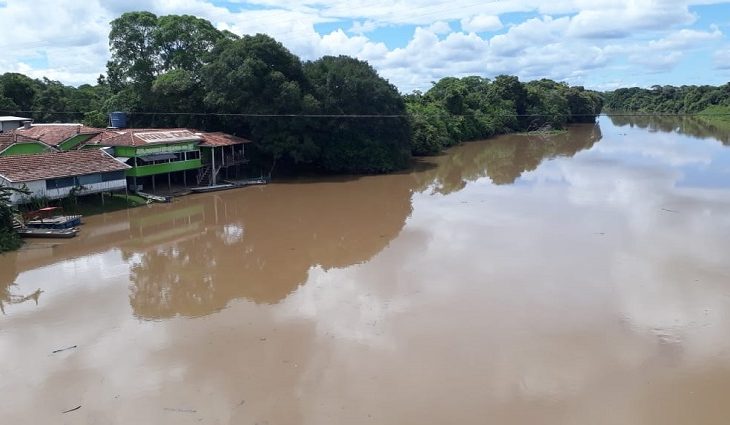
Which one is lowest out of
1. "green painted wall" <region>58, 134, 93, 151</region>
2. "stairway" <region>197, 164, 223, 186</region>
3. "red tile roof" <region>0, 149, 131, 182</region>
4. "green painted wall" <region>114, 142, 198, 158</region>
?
"stairway" <region>197, 164, 223, 186</region>

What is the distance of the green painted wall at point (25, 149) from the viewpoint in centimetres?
1962

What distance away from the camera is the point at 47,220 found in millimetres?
16109

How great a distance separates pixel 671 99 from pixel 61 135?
8594cm

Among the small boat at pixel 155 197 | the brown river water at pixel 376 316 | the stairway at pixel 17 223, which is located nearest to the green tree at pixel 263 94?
the small boat at pixel 155 197

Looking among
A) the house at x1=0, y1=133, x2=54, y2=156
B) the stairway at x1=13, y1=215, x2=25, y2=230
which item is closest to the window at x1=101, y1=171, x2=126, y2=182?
the house at x1=0, y1=133, x2=54, y2=156

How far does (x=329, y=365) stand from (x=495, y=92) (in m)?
47.4

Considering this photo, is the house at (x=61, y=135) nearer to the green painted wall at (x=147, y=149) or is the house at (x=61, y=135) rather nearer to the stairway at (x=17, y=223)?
the green painted wall at (x=147, y=149)

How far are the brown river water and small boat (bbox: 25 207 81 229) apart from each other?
0.59 m

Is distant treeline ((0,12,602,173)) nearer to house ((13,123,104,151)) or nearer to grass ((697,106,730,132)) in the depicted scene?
house ((13,123,104,151))

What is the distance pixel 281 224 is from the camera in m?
17.9

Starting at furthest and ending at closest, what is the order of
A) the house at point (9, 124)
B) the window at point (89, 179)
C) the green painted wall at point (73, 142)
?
the house at point (9, 124), the green painted wall at point (73, 142), the window at point (89, 179)

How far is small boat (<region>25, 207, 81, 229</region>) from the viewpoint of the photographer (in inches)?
624

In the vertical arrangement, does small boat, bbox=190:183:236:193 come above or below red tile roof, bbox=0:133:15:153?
below

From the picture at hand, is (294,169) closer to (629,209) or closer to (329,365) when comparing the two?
(629,209)
